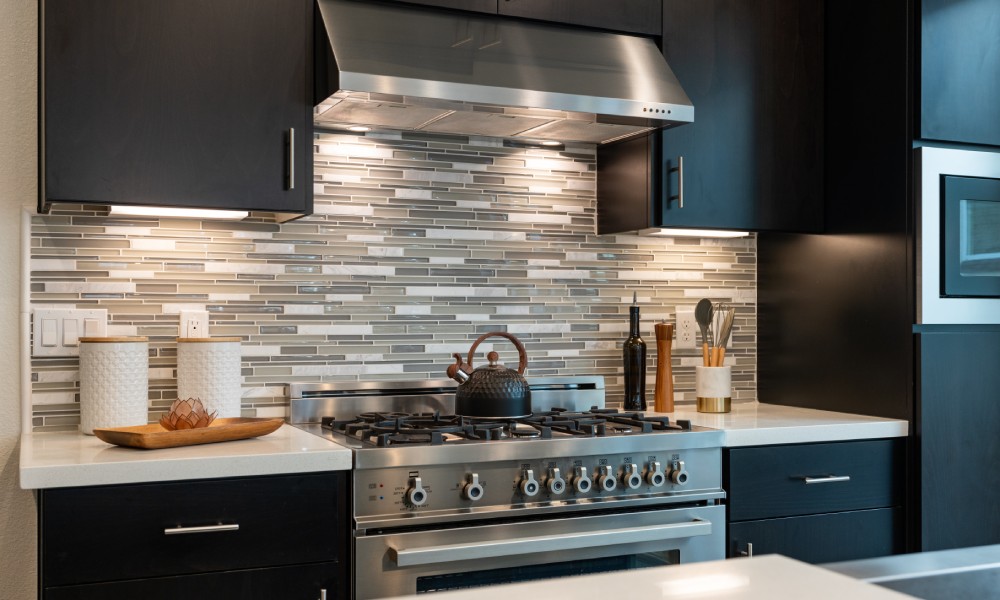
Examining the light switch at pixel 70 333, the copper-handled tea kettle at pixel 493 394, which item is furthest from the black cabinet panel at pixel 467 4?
the light switch at pixel 70 333

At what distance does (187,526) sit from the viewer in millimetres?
1933

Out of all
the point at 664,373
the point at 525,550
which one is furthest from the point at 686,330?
the point at 525,550

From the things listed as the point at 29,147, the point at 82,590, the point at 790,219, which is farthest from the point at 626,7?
the point at 82,590

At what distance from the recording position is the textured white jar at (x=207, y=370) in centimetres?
245

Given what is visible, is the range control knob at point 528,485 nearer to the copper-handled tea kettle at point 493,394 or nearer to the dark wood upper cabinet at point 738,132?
the copper-handled tea kettle at point 493,394

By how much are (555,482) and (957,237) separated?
1.42m

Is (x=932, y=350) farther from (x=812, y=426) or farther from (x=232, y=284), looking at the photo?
(x=232, y=284)

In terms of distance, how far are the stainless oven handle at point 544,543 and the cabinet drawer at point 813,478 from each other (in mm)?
209

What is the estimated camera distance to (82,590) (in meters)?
1.86

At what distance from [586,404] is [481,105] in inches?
40.6

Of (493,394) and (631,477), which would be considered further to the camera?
(493,394)

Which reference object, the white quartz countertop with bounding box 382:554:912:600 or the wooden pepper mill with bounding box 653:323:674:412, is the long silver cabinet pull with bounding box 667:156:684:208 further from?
the white quartz countertop with bounding box 382:554:912:600

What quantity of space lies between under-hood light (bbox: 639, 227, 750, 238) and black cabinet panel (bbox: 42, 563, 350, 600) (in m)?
1.43

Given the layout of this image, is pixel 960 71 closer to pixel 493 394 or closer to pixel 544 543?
pixel 493 394
